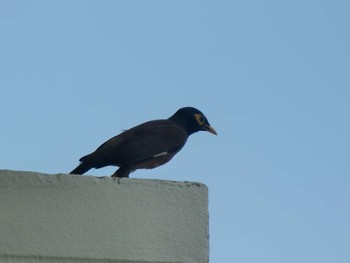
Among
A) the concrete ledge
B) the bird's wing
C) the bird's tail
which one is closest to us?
the concrete ledge

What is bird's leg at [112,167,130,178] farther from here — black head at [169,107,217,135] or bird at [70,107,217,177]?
black head at [169,107,217,135]

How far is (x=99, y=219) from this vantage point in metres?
2.52

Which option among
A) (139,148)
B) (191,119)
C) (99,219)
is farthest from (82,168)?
(99,219)

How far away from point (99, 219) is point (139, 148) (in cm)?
419

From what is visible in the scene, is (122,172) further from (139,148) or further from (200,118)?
(200,118)

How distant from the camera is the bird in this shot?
6492mm

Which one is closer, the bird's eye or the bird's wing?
the bird's wing

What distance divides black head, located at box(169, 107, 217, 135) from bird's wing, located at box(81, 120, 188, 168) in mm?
771

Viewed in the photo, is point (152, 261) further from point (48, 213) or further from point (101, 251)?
point (48, 213)

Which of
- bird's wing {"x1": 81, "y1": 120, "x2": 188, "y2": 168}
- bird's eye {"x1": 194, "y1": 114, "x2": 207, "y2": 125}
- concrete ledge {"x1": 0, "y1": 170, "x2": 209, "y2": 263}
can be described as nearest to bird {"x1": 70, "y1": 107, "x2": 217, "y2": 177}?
bird's wing {"x1": 81, "y1": 120, "x2": 188, "y2": 168}

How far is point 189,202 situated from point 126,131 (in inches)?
174

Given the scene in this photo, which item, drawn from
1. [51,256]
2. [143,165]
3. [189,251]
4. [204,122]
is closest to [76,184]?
[51,256]

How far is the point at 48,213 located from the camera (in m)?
2.47

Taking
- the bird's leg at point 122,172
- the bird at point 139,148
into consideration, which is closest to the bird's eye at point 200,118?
the bird at point 139,148
